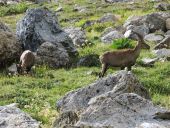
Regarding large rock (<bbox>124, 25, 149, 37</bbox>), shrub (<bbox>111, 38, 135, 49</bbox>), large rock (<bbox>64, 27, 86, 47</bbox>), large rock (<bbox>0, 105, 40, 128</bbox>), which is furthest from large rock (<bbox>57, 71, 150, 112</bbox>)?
large rock (<bbox>124, 25, 149, 37</bbox>)

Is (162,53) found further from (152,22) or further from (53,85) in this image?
(53,85)

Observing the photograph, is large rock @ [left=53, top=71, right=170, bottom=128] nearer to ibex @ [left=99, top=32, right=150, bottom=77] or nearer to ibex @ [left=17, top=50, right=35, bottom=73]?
ibex @ [left=99, top=32, right=150, bottom=77]

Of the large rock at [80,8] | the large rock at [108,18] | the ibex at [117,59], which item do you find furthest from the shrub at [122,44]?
the large rock at [80,8]

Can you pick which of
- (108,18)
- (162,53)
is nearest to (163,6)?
(108,18)

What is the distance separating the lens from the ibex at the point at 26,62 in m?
18.5

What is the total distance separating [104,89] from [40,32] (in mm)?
10621

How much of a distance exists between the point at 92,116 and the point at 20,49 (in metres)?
13.5

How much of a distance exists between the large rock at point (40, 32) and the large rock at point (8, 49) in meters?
0.81

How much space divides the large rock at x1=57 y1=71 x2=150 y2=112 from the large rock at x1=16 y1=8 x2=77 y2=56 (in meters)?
9.37

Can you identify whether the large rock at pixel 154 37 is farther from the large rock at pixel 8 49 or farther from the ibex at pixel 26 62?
the ibex at pixel 26 62

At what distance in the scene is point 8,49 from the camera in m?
20.0

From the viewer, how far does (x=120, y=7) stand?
3381cm

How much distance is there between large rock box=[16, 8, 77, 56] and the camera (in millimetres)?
21328

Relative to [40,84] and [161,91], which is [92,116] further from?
[40,84]
